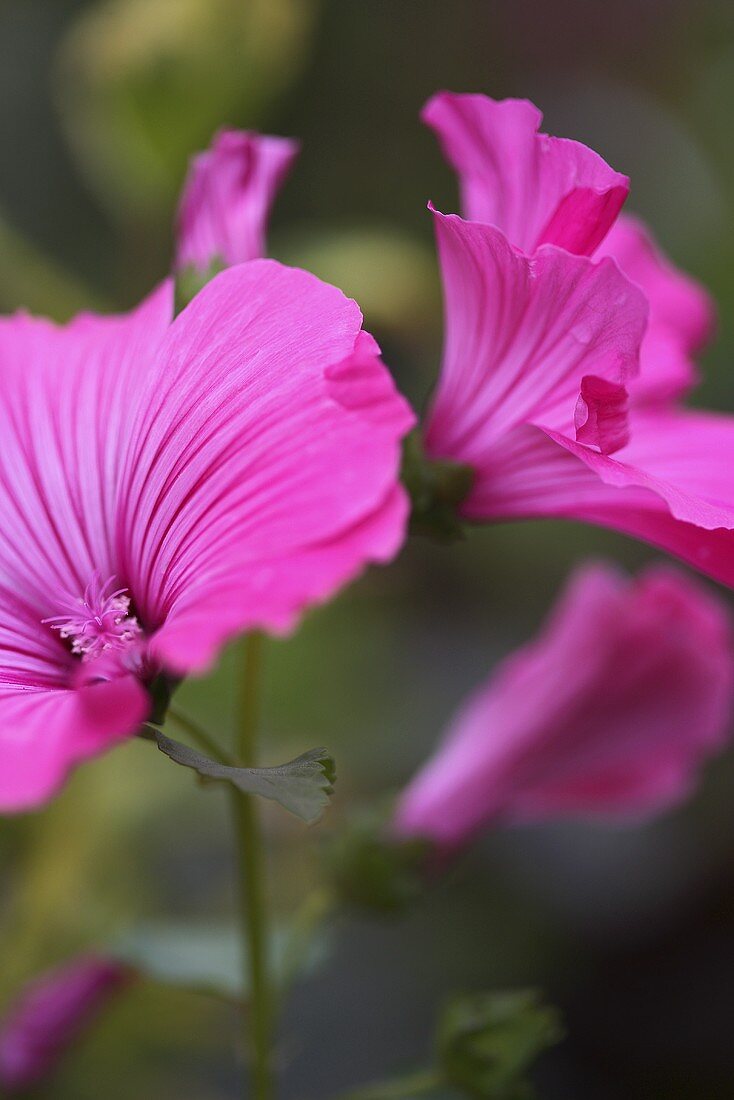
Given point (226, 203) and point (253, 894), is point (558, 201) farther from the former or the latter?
point (253, 894)

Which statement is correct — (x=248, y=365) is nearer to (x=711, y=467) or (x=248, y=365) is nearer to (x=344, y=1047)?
(x=711, y=467)

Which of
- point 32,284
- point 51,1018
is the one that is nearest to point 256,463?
point 51,1018

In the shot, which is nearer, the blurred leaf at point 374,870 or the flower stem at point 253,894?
the flower stem at point 253,894

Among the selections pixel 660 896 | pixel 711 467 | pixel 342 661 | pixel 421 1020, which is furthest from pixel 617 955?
pixel 711 467

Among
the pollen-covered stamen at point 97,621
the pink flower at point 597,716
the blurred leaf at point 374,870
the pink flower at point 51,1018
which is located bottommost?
the pink flower at point 51,1018

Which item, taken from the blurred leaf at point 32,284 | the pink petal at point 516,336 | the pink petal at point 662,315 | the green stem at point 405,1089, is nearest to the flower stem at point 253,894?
the green stem at point 405,1089

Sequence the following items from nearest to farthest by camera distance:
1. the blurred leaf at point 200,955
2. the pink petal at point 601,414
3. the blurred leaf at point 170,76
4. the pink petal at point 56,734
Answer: the pink petal at point 56,734, the pink petal at point 601,414, the blurred leaf at point 200,955, the blurred leaf at point 170,76

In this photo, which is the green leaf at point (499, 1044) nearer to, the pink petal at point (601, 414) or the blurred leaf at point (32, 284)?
the pink petal at point (601, 414)
